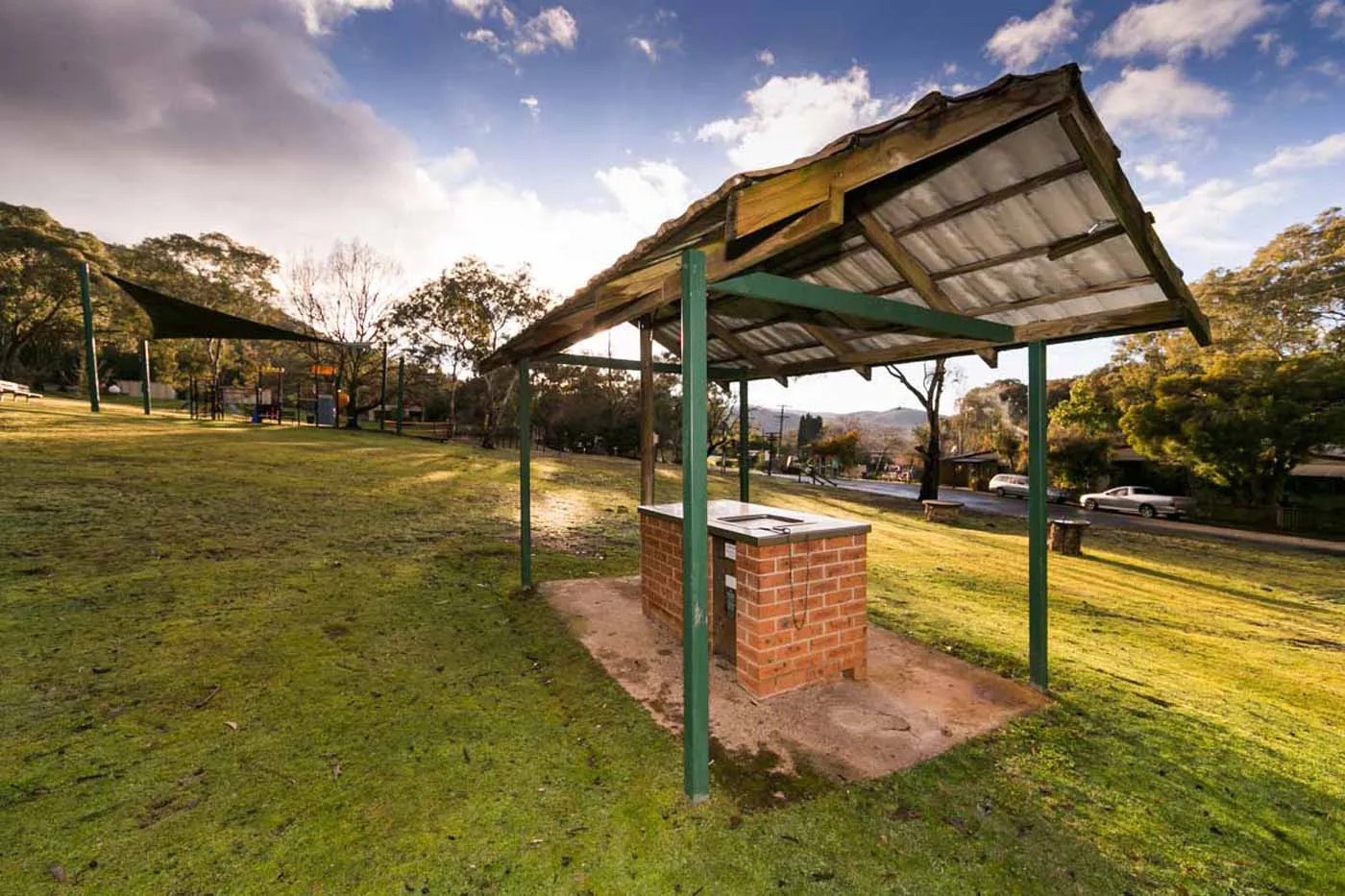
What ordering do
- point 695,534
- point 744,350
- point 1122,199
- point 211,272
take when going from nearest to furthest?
point 1122,199
point 695,534
point 744,350
point 211,272

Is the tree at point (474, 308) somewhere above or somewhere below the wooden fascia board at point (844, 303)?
above

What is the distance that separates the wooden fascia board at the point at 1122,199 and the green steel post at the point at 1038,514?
771 mm

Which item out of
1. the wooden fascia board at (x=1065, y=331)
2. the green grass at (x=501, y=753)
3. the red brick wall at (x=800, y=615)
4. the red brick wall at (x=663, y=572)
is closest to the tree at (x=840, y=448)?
the green grass at (x=501, y=753)

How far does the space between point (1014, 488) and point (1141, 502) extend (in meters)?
6.23

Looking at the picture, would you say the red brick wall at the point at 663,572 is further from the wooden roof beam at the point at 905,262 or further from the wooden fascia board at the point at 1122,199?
the wooden fascia board at the point at 1122,199

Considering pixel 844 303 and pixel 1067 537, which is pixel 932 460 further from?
pixel 844 303

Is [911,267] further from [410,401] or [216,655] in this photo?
[410,401]

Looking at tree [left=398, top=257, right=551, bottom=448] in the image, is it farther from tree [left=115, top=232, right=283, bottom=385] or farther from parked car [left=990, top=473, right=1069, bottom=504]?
parked car [left=990, top=473, right=1069, bottom=504]

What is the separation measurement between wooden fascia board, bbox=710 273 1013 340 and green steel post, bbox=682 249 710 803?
6.4 inches

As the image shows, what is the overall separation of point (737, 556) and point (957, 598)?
166 inches

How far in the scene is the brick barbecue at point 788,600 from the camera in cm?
333

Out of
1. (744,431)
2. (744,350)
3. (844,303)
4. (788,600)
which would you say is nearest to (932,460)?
(744,431)

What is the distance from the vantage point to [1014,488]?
27.0 metres

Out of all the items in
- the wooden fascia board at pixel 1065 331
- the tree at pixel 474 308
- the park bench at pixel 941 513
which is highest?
the tree at pixel 474 308
